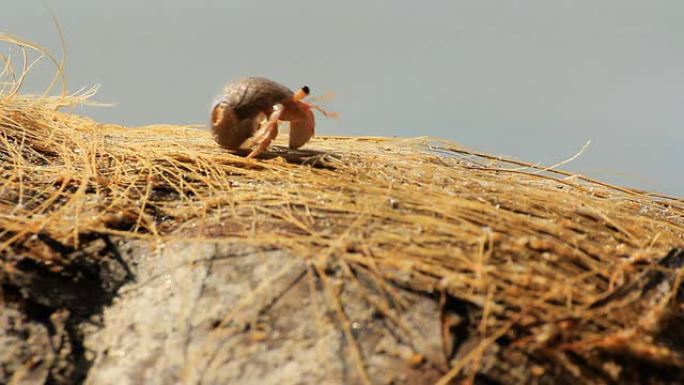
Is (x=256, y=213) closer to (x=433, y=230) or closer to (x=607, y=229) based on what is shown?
(x=433, y=230)

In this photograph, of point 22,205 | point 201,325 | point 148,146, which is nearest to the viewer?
point 201,325

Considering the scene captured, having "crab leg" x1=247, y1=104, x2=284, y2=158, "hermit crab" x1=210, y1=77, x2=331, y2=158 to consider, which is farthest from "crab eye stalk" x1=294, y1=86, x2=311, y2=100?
"crab leg" x1=247, y1=104, x2=284, y2=158

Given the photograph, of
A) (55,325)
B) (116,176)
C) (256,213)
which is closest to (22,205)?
(116,176)

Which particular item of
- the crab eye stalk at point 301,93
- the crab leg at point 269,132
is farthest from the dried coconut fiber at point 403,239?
the crab eye stalk at point 301,93

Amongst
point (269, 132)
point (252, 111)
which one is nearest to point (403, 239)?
point (269, 132)

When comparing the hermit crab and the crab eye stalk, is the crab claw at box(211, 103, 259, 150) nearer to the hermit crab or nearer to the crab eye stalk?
the hermit crab

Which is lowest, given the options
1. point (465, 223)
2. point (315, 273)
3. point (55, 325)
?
point (55, 325)
